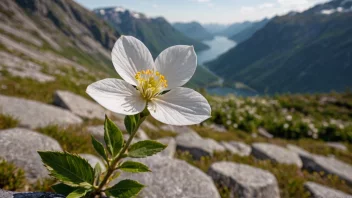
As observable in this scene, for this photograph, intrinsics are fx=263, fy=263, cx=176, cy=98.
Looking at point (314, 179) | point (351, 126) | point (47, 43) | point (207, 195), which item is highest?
point (207, 195)

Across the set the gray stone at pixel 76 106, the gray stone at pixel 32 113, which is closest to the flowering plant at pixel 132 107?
the gray stone at pixel 32 113

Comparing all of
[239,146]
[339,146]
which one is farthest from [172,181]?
→ [339,146]

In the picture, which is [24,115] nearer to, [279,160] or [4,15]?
[279,160]

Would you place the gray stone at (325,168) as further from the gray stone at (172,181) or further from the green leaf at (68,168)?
the green leaf at (68,168)

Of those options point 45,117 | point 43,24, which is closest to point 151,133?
point 45,117

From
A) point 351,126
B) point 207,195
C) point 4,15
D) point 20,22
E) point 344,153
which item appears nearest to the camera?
point 207,195

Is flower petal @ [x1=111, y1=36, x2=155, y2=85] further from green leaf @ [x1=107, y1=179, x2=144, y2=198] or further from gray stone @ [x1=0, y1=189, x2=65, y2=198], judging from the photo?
gray stone @ [x1=0, y1=189, x2=65, y2=198]
